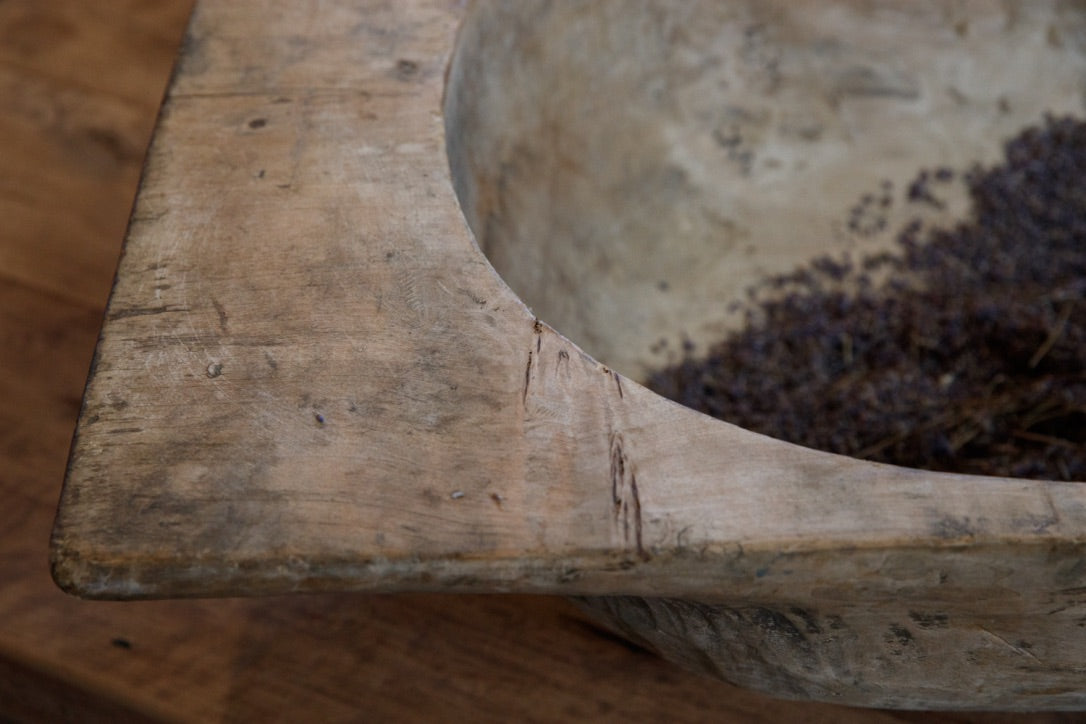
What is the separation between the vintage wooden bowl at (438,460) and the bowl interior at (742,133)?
0.92 feet

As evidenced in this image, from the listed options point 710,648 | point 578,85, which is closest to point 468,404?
point 710,648

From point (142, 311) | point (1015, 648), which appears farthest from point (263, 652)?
point (1015, 648)

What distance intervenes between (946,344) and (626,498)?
90cm

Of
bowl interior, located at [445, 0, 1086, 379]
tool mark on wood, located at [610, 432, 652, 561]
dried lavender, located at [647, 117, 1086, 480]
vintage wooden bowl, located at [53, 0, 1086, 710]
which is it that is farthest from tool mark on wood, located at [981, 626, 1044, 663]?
bowl interior, located at [445, 0, 1086, 379]

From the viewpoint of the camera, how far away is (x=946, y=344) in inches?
60.3

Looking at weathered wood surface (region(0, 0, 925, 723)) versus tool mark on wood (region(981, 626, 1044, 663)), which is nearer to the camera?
tool mark on wood (region(981, 626, 1044, 663))

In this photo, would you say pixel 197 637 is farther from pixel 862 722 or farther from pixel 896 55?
pixel 896 55

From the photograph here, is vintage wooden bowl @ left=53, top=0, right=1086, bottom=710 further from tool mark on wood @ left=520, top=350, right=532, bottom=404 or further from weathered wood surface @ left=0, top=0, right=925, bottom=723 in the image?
weathered wood surface @ left=0, top=0, right=925, bottom=723

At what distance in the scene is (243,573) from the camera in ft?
2.56

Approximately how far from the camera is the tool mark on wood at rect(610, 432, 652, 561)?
0.78 meters

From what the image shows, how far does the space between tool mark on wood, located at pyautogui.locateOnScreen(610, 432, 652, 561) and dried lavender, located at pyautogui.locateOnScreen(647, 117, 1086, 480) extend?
66 centimetres

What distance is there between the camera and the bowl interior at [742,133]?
150 cm

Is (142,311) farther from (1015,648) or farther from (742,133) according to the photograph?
(742,133)

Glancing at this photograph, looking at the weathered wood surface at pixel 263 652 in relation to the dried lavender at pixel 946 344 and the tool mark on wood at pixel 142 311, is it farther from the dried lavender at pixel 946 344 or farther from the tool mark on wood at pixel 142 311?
the tool mark on wood at pixel 142 311
